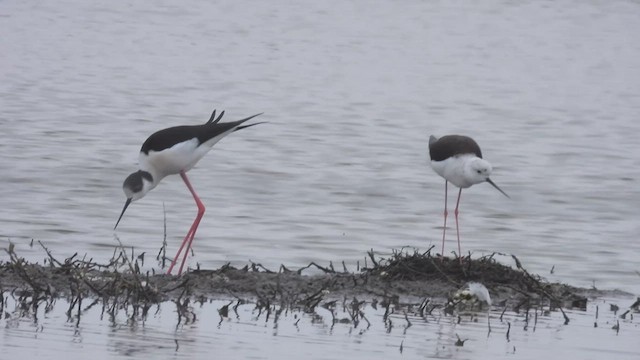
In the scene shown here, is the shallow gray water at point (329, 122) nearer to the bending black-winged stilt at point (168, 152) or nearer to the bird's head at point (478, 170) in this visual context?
the bending black-winged stilt at point (168, 152)

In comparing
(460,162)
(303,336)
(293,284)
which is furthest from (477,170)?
(303,336)

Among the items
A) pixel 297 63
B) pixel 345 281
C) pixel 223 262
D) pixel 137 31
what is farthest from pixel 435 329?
pixel 137 31

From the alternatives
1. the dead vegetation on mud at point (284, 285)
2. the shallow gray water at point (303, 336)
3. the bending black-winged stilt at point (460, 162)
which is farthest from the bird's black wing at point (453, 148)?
the shallow gray water at point (303, 336)

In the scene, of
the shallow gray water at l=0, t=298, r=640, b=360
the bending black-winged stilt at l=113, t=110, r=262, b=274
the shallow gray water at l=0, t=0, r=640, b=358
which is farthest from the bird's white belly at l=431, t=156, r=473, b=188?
the shallow gray water at l=0, t=298, r=640, b=360

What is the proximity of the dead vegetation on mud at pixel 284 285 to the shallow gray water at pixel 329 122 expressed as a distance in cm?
102

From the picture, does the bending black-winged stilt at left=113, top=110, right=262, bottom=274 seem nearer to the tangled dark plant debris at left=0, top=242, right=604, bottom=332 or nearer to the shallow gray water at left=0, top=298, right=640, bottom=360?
the tangled dark plant debris at left=0, top=242, right=604, bottom=332

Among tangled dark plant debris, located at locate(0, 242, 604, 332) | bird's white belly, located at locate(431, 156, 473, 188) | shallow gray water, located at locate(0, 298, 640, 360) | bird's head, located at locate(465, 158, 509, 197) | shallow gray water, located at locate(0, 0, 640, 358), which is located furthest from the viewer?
shallow gray water, located at locate(0, 0, 640, 358)

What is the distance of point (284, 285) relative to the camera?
25.9 ft

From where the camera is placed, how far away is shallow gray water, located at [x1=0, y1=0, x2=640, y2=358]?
10250 mm

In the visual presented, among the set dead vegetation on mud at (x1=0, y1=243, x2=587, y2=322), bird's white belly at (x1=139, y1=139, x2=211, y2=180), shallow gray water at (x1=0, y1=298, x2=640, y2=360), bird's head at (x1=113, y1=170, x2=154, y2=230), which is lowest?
shallow gray water at (x1=0, y1=298, x2=640, y2=360)

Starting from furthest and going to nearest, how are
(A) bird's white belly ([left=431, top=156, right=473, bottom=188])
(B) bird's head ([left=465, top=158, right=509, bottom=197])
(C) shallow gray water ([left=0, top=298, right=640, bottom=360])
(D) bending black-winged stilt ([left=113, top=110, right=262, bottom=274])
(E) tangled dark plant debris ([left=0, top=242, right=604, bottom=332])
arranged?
(A) bird's white belly ([left=431, top=156, right=473, bottom=188])
(B) bird's head ([left=465, top=158, right=509, bottom=197])
(D) bending black-winged stilt ([left=113, top=110, right=262, bottom=274])
(E) tangled dark plant debris ([left=0, top=242, right=604, bottom=332])
(C) shallow gray water ([left=0, top=298, right=640, bottom=360])

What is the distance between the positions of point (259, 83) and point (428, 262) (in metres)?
11.2

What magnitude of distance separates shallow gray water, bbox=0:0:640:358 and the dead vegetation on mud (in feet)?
3.34

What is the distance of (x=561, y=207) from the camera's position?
11961 mm
